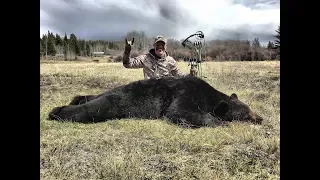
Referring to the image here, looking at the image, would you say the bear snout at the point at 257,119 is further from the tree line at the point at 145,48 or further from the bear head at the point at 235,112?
the tree line at the point at 145,48

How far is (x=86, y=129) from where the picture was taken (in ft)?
11.0

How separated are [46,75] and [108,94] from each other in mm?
622

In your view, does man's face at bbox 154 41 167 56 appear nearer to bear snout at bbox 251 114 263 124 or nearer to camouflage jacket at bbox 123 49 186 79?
camouflage jacket at bbox 123 49 186 79

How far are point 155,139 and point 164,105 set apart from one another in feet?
1.28

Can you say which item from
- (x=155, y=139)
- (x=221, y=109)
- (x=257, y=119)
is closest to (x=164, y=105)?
(x=155, y=139)

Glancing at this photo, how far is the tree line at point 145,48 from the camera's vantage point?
11.1 feet

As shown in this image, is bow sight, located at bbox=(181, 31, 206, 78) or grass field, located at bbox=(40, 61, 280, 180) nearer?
grass field, located at bbox=(40, 61, 280, 180)

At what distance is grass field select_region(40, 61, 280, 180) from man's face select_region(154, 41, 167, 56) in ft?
0.78

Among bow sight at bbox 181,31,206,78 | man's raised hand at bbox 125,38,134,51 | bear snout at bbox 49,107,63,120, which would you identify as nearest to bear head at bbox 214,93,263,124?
bow sight at bbox 181,31,206,78

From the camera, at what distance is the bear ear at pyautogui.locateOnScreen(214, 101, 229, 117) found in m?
3.40

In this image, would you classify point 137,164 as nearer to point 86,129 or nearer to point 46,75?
point 86,129

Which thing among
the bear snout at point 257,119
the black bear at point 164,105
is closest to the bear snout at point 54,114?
the black bear at point 164,105

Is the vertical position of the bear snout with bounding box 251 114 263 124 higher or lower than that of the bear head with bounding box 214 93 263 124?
lower
